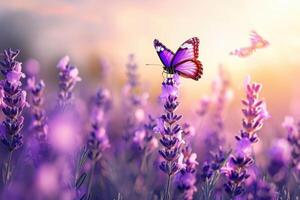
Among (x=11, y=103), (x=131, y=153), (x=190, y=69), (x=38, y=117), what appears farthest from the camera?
(x=131, y=153)

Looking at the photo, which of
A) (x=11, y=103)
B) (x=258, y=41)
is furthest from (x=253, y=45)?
(x=11, y=103)

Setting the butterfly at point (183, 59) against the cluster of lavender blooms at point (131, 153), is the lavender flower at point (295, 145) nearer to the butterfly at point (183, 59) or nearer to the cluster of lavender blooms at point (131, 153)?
the cluster of lavender blooms at point (131, 153)

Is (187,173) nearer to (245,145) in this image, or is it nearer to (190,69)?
(245,145)

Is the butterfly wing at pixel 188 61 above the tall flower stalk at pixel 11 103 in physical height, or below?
above

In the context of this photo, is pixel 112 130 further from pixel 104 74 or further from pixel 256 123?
pixel 256 123

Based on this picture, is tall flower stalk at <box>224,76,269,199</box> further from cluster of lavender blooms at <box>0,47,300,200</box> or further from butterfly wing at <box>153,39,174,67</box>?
butterfly wing at <box>153,39,174,67</box>

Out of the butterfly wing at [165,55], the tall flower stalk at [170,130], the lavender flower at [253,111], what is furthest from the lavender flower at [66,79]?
the lavender flower at [253,111]
